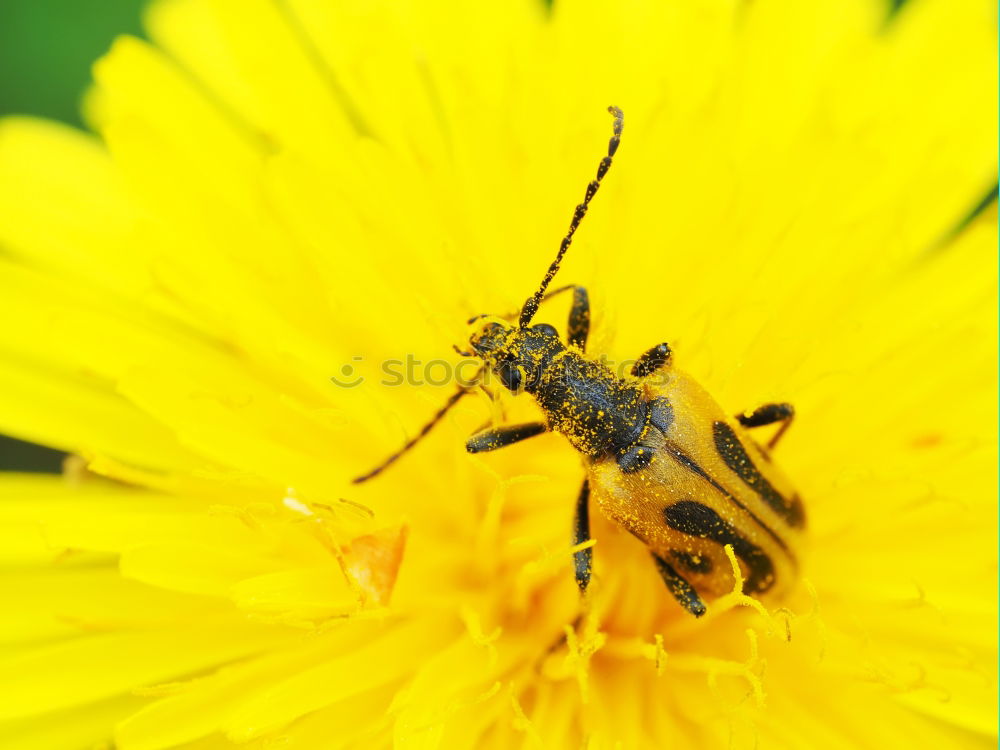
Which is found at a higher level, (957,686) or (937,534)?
(937,534)

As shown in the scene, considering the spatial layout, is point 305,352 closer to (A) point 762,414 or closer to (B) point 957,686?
(A) point 762,414

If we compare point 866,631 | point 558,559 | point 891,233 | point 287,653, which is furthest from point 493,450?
point 891,233

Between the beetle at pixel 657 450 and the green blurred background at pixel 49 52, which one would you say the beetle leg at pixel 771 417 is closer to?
the beetle at pixel 657 450

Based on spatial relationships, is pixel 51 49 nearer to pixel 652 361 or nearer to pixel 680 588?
pixel 652 361

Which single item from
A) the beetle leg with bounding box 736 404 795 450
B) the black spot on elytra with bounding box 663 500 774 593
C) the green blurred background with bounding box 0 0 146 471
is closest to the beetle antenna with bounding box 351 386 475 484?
the black spot on elytra with bounding box 663 500 774 593

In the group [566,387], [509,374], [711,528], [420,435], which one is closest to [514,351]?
[509,374]
